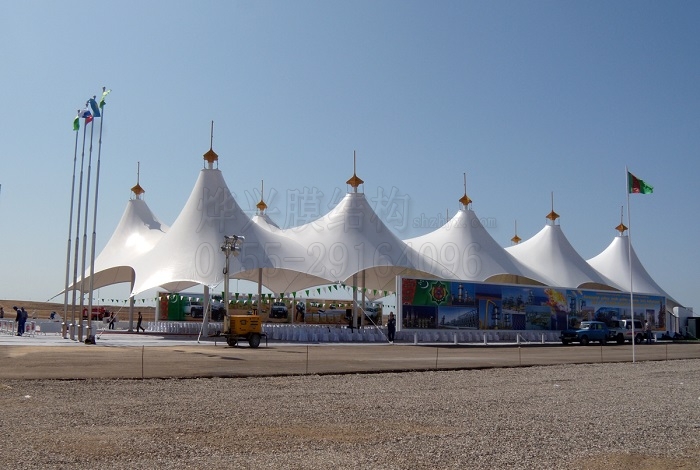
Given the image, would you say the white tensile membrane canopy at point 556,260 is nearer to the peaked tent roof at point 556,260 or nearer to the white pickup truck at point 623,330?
the peaked tent roof at point 556,260

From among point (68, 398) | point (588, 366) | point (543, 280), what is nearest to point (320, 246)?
point (543, 280)

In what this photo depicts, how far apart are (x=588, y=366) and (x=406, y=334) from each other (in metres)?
14.0

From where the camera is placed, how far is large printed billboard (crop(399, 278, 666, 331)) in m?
34.4

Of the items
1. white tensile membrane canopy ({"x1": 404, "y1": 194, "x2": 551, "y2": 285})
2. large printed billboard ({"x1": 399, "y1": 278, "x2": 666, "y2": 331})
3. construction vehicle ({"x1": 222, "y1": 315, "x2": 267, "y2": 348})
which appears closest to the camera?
construction vehicle ({"x1": 222, "y1": 315, "x2": 267, "y2": 348})

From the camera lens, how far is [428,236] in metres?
47.8

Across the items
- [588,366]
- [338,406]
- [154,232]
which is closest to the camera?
[338,406]

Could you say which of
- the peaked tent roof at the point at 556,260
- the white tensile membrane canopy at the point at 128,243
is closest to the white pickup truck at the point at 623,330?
the peaked tent roof at the point at 556,260

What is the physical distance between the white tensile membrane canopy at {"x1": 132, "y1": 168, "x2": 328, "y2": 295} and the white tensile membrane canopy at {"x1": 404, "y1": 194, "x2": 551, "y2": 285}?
9797mm

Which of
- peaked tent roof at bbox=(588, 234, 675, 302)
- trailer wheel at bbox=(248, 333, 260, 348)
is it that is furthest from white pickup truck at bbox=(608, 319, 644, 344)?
trailer wheel at bbox=(248, 333, 260, 348)

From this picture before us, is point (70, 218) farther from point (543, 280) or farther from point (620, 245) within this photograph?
point (620, 245)

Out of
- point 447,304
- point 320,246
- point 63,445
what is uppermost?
point 320,246

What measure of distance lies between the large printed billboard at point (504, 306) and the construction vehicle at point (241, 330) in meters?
8.82

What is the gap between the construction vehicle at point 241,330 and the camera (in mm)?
26844

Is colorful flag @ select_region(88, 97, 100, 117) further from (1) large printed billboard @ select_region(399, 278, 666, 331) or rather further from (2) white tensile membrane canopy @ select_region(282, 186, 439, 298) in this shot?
(1) large printed billboard @ select_region(399, 278, 666, 331)
